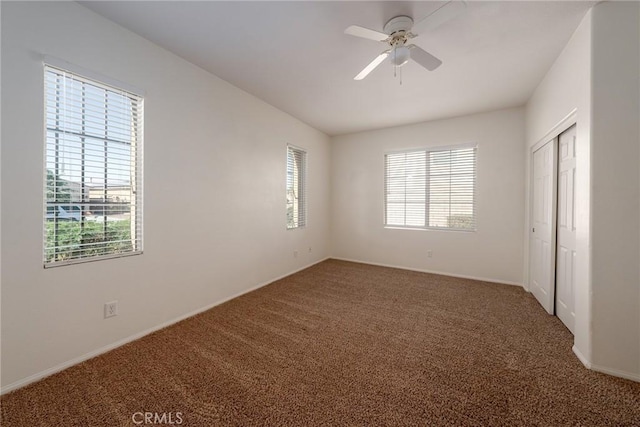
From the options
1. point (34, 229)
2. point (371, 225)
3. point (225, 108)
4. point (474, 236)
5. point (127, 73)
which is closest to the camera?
point (34, 229)

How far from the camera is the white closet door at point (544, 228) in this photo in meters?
2.79

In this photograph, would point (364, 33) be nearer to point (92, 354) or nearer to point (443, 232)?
point (92, 354)

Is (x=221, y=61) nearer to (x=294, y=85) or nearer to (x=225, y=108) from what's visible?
(x=225, y=108)

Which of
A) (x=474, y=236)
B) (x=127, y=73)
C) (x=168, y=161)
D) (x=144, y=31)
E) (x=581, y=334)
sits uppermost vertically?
(x=144, y=31)

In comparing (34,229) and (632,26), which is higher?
(632,26)

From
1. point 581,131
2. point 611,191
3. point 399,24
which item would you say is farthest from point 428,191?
point 399,24

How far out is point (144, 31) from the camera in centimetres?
218

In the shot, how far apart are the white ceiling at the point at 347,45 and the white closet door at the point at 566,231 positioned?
3.01 feet

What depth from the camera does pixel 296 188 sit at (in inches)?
179

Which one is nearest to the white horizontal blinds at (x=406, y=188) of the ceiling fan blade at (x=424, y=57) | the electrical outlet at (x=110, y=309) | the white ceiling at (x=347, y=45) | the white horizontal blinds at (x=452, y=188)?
the white horizontal blinds at (x=452, y=188)

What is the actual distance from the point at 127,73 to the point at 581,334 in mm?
4240

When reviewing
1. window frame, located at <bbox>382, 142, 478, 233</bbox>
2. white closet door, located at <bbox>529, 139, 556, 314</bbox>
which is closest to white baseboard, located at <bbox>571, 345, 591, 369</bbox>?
white closet door, located at <bbox>529, 139, 556, 314</bbox>

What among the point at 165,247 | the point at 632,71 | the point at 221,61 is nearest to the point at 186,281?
the point at 165,247

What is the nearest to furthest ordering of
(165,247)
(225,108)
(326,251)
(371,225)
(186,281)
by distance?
(165,247) → (186,281) → (225,108) → (371,225) → (326,251)
